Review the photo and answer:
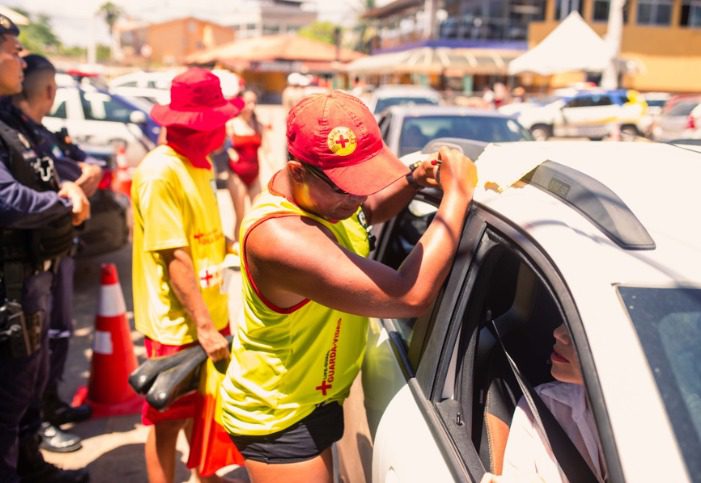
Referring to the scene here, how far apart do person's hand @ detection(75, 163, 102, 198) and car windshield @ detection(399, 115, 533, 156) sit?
3556 millimetres

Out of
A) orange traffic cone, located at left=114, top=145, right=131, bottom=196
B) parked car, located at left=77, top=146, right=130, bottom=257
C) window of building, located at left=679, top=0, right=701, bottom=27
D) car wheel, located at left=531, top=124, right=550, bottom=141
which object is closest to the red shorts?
parked car, located at left=77, top=146, right=130, bottom=257

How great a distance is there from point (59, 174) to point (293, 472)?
7.31 feet

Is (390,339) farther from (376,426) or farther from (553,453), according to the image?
(553,453)

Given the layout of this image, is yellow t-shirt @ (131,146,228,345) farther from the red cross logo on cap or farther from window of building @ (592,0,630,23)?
window of building @ (592,0,630,23)

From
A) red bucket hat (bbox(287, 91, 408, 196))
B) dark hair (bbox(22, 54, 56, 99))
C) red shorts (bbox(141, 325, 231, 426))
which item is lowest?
red shorts (bbox(141, 325, 231, 426))

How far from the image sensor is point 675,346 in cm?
119

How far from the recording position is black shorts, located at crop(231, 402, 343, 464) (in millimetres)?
1907

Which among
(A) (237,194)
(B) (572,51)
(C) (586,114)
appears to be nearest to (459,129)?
(A) (237,194)

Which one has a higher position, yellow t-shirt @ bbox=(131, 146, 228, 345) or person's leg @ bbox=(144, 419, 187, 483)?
yellow t-shirt @ bbox=(131, 146, 228, 345)

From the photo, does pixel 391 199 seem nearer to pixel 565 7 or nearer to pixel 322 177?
pixel 322 177

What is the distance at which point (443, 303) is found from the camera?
1.77 m

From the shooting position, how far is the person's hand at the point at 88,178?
3451 mm

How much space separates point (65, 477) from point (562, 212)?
267 cm

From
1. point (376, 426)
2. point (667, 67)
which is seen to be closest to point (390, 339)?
point (376, 426)
